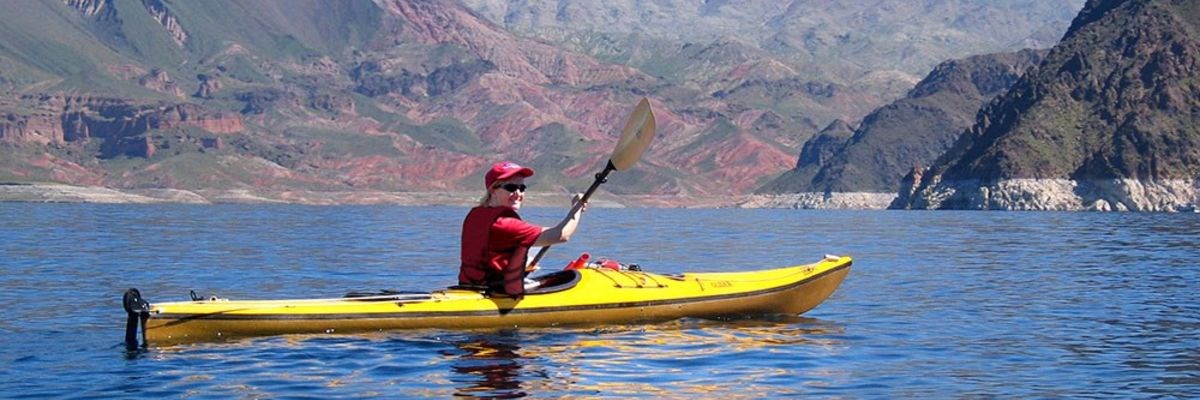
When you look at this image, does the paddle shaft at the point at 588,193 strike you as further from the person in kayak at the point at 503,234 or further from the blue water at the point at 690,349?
the blue water at the point at 690,349

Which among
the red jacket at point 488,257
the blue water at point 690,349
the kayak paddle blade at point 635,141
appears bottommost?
the blue water at point 690,349

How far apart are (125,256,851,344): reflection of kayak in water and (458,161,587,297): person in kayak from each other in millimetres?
293

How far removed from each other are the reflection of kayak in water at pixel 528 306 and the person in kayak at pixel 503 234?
29 centimetres

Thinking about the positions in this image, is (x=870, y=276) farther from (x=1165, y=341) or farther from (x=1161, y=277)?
(x=1165, y=341)

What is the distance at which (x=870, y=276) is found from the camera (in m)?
45.2

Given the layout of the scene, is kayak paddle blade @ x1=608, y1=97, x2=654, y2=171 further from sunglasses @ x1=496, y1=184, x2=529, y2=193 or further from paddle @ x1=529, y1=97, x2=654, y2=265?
sunglasses @ x1=496, y1=184, x2=529, y2=193

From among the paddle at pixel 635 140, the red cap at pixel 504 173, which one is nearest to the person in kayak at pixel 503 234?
the red cap at pixel 504 173

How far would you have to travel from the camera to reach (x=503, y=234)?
24469mm

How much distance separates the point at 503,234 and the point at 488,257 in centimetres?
74

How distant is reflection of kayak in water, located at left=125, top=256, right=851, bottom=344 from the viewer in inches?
932

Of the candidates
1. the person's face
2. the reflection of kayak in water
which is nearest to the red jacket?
the person's face

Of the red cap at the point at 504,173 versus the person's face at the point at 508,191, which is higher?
the red cap at the point at 504,173

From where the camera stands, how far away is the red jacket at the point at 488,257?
24516 millimetres

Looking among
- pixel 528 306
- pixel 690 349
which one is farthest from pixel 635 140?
pixel 690 349
